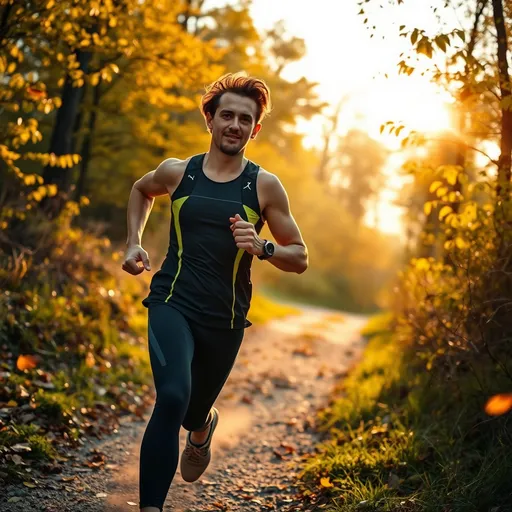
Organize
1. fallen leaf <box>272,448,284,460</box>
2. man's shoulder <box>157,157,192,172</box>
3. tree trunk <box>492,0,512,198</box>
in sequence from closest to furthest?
man's shoulder <box>157,157,192,172</box> < tree trunk <box>492,0,512,198</box> < fallen leaf <box>272,448,284,460</box>

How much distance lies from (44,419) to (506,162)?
4.20 metres

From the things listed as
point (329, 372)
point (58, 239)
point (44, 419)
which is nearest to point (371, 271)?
point (329, 372)

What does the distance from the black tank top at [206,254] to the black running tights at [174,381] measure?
94 millimetres

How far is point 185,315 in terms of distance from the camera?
367 centimetres

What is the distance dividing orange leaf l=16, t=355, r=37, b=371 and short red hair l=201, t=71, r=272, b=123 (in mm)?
3132

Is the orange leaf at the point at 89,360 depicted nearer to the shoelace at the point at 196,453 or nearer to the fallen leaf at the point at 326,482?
the shoelace at the point at 196,453

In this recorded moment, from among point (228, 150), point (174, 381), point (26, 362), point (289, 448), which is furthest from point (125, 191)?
point (174, 381)

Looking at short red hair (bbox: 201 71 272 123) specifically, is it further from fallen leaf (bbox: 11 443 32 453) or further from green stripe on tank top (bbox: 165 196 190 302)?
fallen leaf (bbox: 11 443 32 453)

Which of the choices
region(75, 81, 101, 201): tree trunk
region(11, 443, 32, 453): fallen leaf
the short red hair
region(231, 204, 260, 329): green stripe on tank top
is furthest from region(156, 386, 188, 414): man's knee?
region(75, 81, 101, 201): tree trunk

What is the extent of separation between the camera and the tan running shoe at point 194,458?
439cm

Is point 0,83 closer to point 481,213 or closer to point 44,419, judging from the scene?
point 44,419

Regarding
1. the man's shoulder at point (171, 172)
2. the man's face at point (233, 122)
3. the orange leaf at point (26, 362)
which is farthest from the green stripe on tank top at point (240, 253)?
the orange leaf at point (26, 362)

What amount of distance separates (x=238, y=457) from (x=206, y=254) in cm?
266

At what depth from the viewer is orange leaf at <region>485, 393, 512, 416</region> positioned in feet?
15.4
